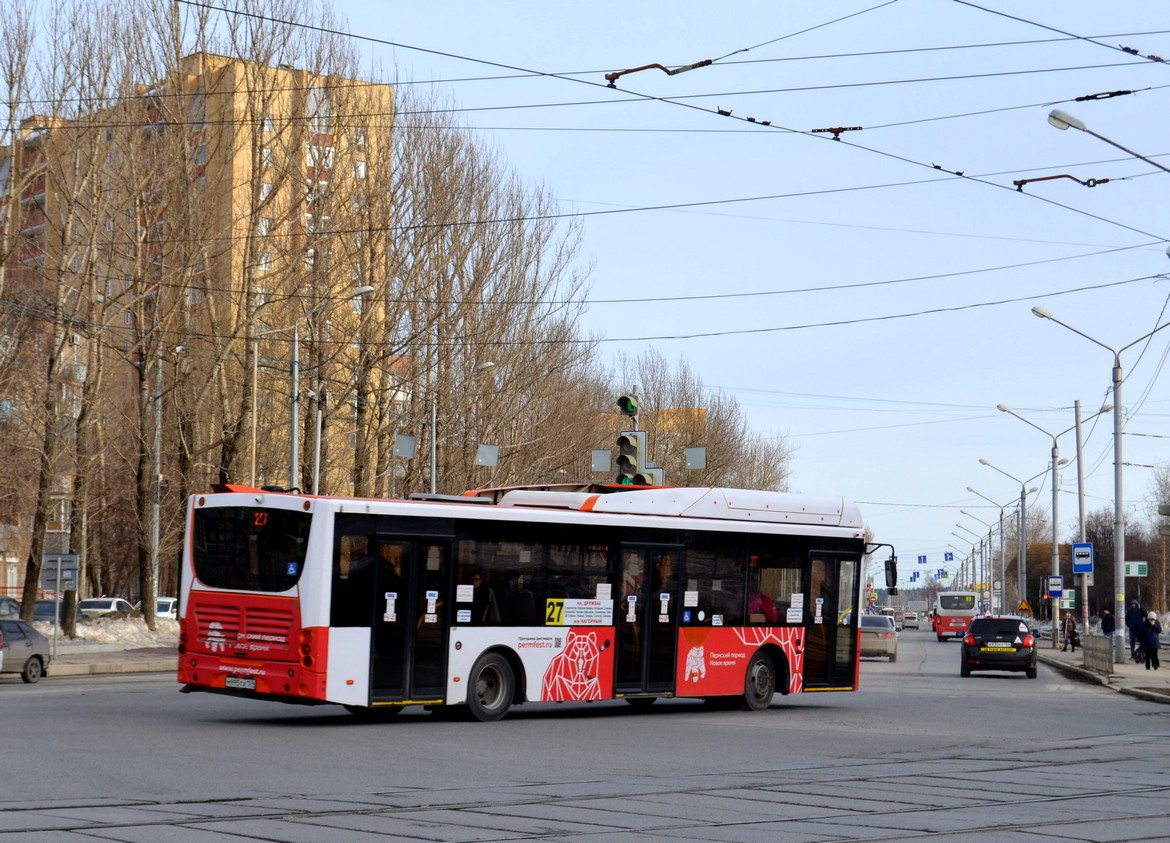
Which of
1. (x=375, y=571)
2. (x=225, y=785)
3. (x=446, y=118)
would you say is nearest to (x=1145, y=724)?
(x=375, y=571)

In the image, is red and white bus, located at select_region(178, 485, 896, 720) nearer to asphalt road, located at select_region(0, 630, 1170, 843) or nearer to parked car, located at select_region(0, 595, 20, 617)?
asphalt road, located at select_region(0, 630, 1170, 843)

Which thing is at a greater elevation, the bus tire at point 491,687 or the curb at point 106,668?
the bus tire at point 491,687

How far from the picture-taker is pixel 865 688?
30484 mm

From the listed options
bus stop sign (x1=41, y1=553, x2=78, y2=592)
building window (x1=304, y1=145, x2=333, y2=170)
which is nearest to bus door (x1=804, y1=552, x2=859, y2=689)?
Answer: bus stop sign (x1=41, y1=553, x2=78, y2=592)

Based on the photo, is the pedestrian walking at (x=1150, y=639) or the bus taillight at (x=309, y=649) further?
the pedestrian walking at (x=1150, y=639)

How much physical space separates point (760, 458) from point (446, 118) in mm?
41990

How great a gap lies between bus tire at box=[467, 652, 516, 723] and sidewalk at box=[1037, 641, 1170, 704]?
1276 cm

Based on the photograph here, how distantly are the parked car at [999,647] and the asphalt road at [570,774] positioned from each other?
1379 centimetres

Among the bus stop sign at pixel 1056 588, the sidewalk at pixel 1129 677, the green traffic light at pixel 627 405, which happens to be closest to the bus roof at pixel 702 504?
the green traffic light at pixel 627 405

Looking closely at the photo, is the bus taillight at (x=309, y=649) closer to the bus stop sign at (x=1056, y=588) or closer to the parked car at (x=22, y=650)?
the parked car at (x=22, y=650)

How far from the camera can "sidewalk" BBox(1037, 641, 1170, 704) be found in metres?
28.7

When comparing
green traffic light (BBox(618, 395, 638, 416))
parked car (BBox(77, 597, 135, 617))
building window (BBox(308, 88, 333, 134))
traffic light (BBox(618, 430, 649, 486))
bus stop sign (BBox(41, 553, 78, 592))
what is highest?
building window (BBox(308, 88, 333, 134))

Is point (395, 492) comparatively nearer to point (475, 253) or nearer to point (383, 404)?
point (383, 404)

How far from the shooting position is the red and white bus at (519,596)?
58.7 ft
